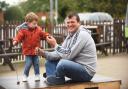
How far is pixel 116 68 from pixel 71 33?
20.3ft

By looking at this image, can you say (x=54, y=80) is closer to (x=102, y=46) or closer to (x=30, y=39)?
(x=30, y=39)

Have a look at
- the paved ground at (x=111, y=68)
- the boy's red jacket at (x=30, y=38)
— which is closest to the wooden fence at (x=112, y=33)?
the paved ground at (x=111, y=68)

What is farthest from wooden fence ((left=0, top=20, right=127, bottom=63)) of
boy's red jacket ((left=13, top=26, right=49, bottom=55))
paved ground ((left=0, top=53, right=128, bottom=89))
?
boy's red jacket ((left=13, top=26, right=49, bottom=55))

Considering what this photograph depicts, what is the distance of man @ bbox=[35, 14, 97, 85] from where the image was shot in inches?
→ 271

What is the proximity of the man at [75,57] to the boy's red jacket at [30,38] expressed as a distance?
3.35ft

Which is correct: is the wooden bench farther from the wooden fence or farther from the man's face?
the man's face

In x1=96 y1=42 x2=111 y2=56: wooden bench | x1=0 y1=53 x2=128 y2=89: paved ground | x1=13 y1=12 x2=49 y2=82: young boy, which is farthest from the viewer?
x1=96 y1=42 x2=111 y2=56: wooden bench

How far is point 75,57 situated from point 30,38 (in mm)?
1475

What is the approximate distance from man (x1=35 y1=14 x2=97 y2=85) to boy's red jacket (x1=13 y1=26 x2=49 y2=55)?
1.02 meters

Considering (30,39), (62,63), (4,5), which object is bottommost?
(62,63)

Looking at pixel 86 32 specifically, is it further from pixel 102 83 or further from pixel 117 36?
pixel 117 36

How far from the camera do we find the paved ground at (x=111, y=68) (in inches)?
456

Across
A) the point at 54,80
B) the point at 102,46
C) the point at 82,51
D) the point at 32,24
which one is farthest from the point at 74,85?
the point at 102,46

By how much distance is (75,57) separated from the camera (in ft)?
23.0
